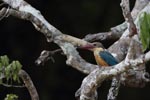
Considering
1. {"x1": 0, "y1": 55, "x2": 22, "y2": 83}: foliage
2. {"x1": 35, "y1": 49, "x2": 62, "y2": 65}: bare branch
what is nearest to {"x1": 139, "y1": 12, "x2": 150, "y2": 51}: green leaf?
{"x1": 0, "y1": 55, "x2": 22, "y2": 83}: foliage

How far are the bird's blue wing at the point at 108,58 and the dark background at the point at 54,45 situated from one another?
1.88 metres

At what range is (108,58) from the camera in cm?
364

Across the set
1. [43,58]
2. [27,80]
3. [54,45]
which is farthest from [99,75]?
[54,45]

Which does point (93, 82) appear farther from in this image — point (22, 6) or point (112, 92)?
point (22, 6)

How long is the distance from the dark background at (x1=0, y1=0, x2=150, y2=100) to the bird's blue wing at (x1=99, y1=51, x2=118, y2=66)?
1.88 meters

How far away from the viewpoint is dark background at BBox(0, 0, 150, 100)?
5637 millimetres

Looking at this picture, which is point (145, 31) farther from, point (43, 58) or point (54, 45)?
point (54, 45)

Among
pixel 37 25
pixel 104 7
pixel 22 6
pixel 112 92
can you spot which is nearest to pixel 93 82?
pixel 112 92

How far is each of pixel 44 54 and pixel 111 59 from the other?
0.36 meters

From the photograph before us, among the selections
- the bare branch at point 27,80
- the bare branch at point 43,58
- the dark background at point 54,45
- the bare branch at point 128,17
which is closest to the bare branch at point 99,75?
the bare branch at point 128,17

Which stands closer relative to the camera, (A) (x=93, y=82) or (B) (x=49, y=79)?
(A) (x=93, y=82)

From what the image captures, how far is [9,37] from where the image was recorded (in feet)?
19.4

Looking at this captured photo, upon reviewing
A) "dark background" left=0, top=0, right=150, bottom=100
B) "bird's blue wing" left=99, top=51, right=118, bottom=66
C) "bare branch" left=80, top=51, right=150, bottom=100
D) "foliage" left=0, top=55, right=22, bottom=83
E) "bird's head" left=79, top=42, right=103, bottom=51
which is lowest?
"bare branch" left=80, top=51, right=150, bottom=100

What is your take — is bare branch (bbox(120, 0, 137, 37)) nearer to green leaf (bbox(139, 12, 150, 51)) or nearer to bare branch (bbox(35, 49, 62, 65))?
green leaf (bbox(139, 12, 150, 51))
